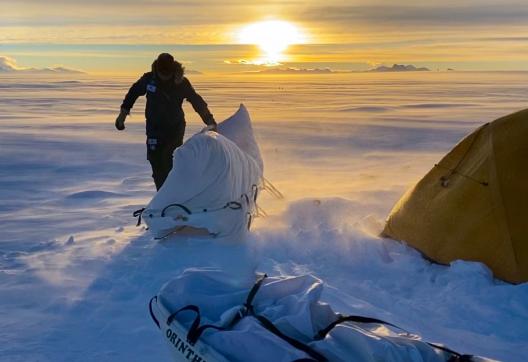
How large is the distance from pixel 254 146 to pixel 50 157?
18.3ft

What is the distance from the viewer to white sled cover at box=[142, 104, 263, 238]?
13.9 ft

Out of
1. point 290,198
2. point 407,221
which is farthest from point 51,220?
point 407,221

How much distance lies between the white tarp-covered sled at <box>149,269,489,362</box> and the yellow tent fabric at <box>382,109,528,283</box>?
171 centimetres

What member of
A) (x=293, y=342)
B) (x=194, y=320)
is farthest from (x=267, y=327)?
(x=194, y=320)

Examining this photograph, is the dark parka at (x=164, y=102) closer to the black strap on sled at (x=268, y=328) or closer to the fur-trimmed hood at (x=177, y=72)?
the fur-trimmed hood at (x=177, y=72)

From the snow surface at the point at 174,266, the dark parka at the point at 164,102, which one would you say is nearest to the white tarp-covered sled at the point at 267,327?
the snow surface at the point at 174,266

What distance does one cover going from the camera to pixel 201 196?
4.25 meters

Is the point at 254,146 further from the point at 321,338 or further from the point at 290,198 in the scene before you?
the point at 321,338

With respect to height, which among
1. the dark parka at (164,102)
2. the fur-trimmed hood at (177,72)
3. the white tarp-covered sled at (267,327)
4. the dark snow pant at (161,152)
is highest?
the fur-trimmed hood at (177,72)

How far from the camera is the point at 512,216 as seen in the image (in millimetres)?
3658

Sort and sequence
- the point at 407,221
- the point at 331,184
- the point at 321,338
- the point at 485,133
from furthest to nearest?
the point at 331,184 < the point at 407,221 < the point at 485,133 < the point at 321,338

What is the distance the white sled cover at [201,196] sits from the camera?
13.9 ft

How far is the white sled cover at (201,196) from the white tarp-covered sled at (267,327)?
176cm

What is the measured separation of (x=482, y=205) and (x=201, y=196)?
1999 mm
